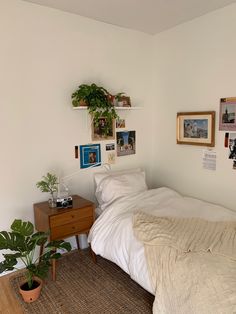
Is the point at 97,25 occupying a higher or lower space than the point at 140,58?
higher

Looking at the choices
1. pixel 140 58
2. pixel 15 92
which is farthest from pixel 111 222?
pixel 140 58

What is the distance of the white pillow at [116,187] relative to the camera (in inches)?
105

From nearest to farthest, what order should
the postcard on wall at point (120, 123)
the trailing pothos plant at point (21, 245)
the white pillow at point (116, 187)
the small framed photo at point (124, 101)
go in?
the trailing pothos plant at point (21, 245)
the white pillow at point (116, 187)
the small framed photo at point (124, 101)
the postcard on wall at point (120, 123)

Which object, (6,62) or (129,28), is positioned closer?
(6,62)

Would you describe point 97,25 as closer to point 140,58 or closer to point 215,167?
point 140,58

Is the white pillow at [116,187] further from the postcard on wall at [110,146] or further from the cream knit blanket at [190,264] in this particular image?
the cream knit blanket at [190,264]

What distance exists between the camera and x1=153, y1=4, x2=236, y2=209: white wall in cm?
253

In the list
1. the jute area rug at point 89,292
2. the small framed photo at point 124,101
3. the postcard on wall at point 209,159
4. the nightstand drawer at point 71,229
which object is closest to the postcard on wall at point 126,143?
the small framed photo at point 124,101

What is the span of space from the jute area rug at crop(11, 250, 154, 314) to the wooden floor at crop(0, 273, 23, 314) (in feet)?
0.13

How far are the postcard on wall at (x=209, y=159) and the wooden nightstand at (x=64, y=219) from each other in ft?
4.34

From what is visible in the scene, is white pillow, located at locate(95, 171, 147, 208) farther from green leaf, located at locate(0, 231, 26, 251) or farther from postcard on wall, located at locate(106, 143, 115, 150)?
green leaf, located at locate(0, 231, 26, 251)

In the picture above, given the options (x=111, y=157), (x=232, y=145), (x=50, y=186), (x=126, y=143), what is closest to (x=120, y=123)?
(x=126, y=143)

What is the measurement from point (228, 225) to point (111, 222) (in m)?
1.01

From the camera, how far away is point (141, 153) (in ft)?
11.0
